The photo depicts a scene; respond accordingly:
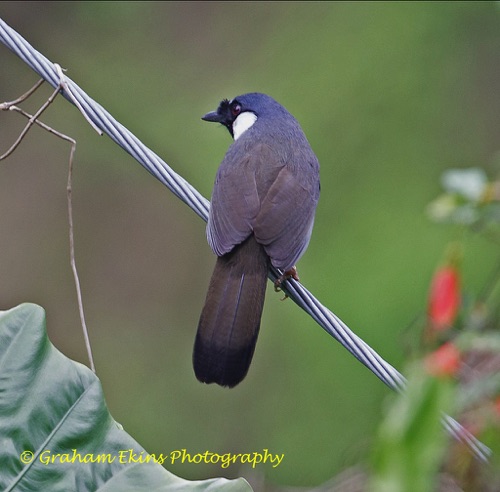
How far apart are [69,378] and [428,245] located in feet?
16.3

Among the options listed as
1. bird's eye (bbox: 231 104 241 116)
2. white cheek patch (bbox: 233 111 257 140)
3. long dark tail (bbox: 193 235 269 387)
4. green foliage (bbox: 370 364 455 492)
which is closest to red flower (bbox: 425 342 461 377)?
green foliage (bbox: 370 364 455 492)

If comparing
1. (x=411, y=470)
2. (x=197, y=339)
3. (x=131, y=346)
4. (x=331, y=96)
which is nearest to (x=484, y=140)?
(x=331, y=96)

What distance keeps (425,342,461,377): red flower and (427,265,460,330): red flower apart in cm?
12

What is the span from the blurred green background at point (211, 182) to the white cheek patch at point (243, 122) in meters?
2.69

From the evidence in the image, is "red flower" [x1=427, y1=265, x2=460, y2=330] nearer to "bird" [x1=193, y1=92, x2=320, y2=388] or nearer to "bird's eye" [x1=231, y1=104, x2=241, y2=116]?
"bird" [x1=193, y1=92, x2=320, y2=388]

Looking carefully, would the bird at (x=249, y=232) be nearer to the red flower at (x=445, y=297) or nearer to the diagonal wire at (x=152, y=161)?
the diagonal wire at (x=152, y=161)

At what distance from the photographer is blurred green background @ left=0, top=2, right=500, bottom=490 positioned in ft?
23.8

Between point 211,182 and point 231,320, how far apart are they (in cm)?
446

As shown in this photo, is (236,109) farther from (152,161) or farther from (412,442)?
(412,442)

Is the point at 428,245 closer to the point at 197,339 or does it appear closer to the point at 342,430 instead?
the point at 342,430

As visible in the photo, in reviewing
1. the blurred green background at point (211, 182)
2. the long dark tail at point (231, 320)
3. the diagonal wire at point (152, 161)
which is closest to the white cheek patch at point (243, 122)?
the long dark tail at point (231, 320)

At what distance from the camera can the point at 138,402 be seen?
764 cm

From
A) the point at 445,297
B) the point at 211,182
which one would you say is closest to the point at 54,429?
the point at 445,297

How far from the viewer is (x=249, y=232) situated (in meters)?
3.57
